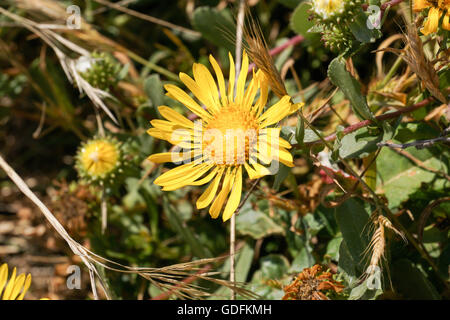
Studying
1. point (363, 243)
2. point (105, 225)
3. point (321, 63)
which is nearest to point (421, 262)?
point (363, 243)

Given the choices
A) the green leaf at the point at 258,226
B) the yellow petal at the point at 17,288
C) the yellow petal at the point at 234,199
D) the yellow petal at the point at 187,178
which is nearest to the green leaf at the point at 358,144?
the yellow petal at the point at 234,199

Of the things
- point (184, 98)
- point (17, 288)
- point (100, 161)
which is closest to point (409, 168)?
point (184, 98)

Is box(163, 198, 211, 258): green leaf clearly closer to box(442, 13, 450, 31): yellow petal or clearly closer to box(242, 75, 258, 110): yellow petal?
box(242, 75, 258, 110): yellow petal

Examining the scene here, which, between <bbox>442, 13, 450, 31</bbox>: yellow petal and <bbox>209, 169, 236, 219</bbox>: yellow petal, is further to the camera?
<bbox>209, 169, 236, 219</bbox>: yellow petal

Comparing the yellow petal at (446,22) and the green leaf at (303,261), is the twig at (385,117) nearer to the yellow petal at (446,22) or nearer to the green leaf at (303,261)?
the yellow petal at (446,22)

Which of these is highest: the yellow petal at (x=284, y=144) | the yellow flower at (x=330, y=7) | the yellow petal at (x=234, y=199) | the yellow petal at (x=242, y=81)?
the yellow flower at (x=330, y=7)

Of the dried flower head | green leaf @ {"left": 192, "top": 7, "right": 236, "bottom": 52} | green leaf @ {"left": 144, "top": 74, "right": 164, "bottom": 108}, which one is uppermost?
green leaf @ {"left": 192, "top": 7, "right": 236, "bottom": 52}

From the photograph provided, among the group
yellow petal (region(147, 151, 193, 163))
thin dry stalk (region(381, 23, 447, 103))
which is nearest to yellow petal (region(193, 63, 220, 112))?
yellow petal (region(147, 151, 193, 163))
